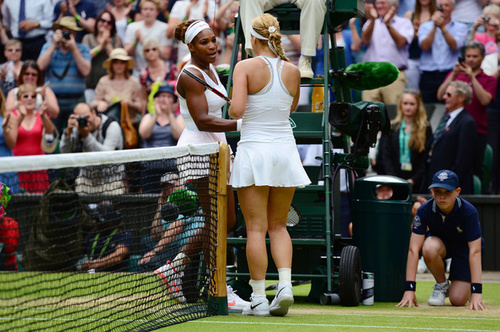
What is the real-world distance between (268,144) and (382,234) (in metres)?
2.41

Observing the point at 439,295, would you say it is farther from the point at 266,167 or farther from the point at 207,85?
the point at 207,85

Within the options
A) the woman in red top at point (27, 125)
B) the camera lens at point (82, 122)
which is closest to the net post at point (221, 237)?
the camera lens at point (82, 122)

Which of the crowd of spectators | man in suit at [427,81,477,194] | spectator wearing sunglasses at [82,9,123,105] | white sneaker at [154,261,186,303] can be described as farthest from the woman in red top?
white sneaker at [154,261,186,303]

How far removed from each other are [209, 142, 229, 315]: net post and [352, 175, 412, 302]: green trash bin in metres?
2.22

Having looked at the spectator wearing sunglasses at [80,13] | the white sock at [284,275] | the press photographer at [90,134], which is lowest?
the white sock at [284,275]

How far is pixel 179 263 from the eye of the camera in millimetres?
7012

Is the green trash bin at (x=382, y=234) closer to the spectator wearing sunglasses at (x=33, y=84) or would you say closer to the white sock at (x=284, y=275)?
the white sock at (x=284, y=275)

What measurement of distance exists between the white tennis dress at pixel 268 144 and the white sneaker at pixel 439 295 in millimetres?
2341

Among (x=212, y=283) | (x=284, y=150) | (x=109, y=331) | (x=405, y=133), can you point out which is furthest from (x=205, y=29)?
(x=405, y=133)

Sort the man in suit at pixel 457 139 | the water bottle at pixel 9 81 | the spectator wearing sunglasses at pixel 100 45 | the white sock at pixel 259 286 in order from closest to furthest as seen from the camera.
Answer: the white sock at pixel 259 286 < the man in suit at pixel 457 139 < the spectator wearing sunglasses at pixel 100 45 < the water bottle at pixel 9 81

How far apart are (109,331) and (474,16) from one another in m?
9.16

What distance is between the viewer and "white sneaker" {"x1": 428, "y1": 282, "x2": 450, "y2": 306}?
8.01 m

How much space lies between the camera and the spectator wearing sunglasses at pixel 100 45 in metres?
14.1

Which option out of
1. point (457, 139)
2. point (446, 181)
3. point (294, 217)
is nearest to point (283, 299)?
point (294, 217)
